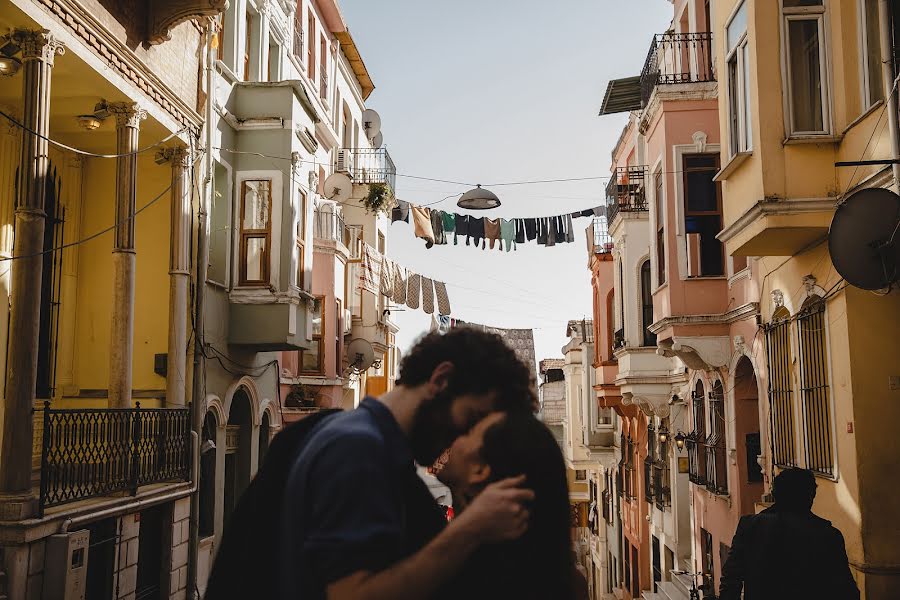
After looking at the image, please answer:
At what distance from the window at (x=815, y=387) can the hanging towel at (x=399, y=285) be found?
73.6ft

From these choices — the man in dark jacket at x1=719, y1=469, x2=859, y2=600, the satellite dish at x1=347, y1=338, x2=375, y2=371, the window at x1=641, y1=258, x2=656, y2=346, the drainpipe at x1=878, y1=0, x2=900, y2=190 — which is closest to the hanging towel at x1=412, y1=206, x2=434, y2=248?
the satellite dish at x1=347, y1=338, x2=375, y2=371

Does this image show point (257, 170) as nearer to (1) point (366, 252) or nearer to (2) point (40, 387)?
(2) point (40, 387)

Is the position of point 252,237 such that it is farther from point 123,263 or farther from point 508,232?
point 508,232

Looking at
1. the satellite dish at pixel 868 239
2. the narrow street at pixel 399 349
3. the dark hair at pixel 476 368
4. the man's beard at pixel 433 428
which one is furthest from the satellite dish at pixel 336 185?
the man's beard at pixel 433 428

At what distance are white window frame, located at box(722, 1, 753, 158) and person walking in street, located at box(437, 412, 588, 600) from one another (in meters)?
9.16

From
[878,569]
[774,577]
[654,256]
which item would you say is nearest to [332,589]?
[774,577]

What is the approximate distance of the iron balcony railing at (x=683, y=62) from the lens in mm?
16758

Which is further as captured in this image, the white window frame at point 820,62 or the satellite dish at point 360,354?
the satellite dish at point 360,354

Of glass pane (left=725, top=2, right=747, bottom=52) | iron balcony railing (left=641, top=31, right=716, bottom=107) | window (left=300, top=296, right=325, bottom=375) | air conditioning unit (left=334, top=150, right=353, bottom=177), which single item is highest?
air conditioning unit (left=334, top=150, right=353, bottom=177)

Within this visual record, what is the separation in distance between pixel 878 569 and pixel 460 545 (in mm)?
8427

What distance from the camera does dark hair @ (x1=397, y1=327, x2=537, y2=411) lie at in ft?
9.15

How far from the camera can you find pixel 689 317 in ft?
53.0

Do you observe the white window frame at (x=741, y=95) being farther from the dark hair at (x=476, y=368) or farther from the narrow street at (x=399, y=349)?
the dark hair at (x=476, y=368)

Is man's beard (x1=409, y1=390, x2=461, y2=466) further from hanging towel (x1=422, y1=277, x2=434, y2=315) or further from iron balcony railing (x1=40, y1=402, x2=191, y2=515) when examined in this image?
hanging towel (x1=422, y1=277, x2=434, y2=315)
